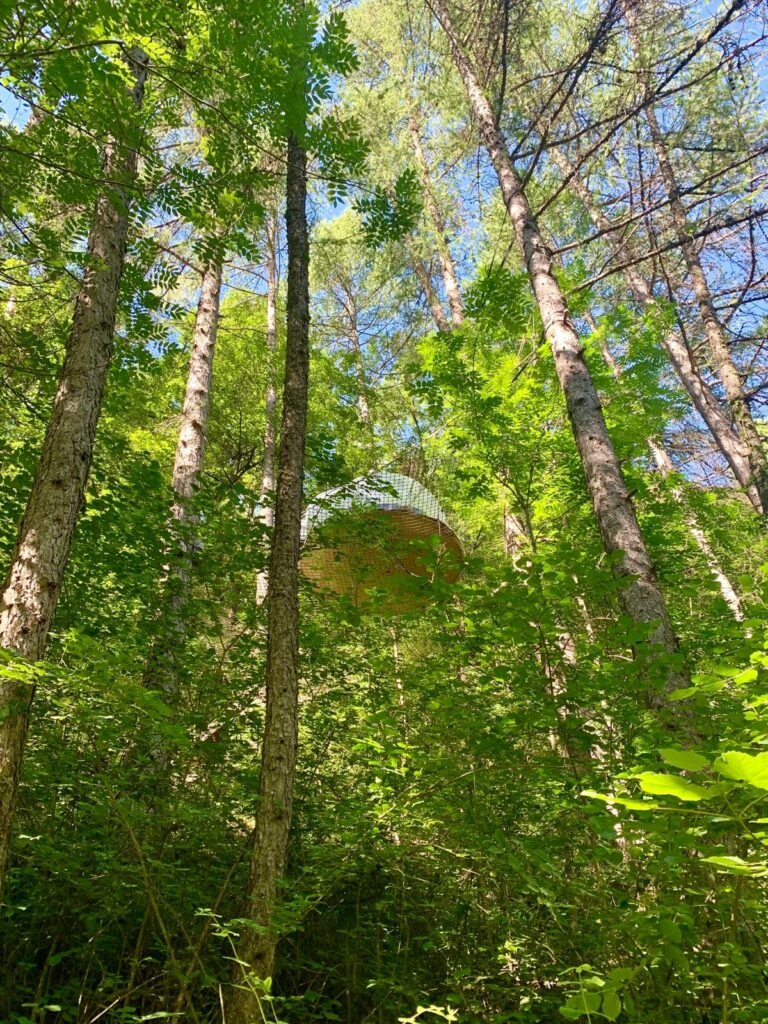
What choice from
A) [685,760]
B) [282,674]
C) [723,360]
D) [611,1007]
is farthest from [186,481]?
[723,360]

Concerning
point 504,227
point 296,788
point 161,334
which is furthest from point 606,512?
point 504,227

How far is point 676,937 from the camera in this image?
138 cm

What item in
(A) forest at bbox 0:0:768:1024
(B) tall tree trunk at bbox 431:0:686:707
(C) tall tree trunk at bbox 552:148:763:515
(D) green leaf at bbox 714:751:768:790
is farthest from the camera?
(C) tall tree trunk at bbox 552:148:763:515

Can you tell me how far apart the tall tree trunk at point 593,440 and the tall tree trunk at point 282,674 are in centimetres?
155

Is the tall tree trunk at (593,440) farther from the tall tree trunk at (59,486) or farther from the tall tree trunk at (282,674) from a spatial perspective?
the tall tree trunk at (59,486)

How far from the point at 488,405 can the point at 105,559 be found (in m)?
3.05

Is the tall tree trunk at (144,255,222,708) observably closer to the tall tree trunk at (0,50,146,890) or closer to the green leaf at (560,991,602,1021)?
the tall tree trunk at (0,50,146,890)

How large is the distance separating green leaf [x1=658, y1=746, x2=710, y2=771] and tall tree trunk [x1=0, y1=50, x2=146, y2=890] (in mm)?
2121

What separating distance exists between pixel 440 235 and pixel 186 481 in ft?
22.6

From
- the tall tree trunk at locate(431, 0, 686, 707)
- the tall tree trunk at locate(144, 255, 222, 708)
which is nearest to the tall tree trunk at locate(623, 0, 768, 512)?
the tall tree trunk at locate(431, 0, 686, 707)

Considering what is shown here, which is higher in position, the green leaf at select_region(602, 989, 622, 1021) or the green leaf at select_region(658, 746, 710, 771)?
the green leaf at select_region(658, 746, 710, 771)

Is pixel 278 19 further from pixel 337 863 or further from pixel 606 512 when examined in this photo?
pixel 337 863

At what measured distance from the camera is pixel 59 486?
2.98 m

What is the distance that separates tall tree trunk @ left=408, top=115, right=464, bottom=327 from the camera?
10.2 meters
